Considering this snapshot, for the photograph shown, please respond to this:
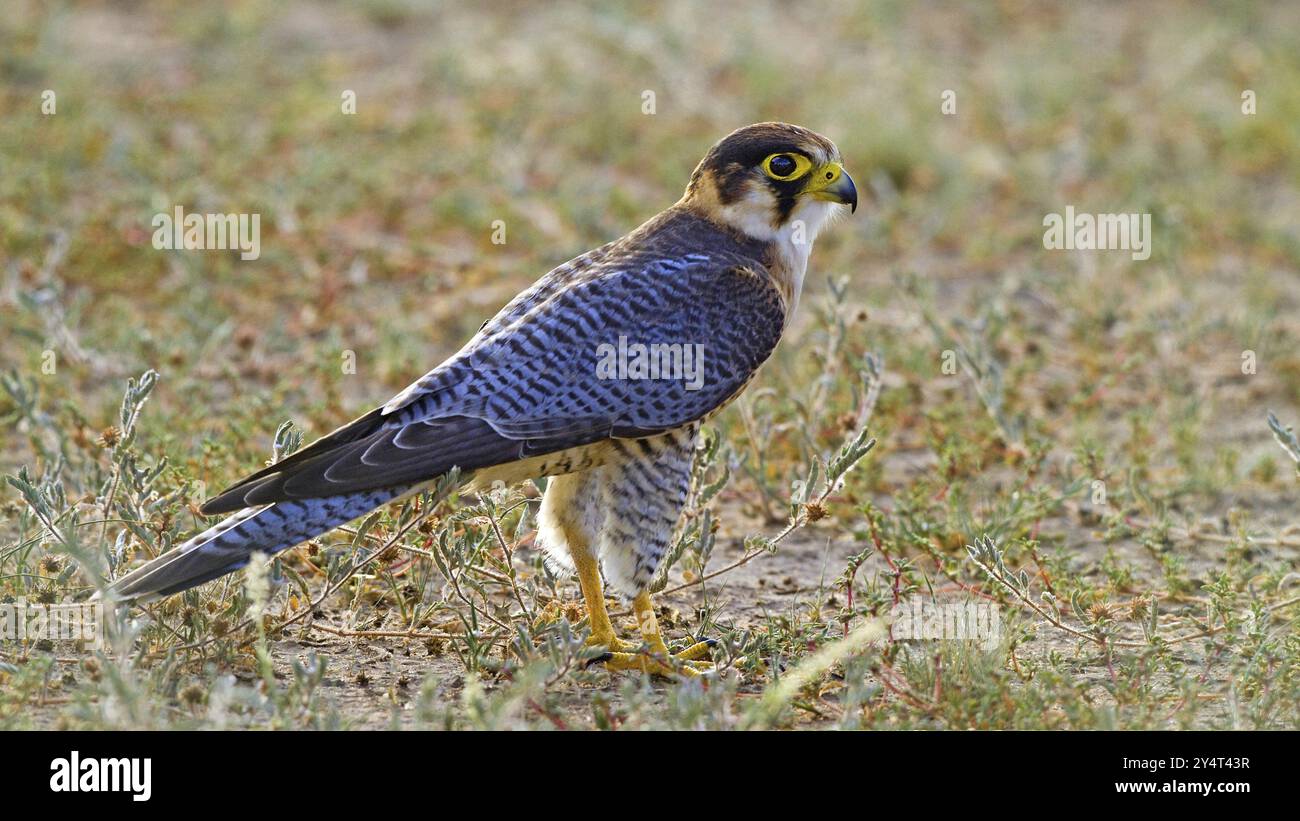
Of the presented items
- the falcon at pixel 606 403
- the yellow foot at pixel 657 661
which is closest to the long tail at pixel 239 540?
the falcon at pixel 606 403

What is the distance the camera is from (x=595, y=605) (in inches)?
200

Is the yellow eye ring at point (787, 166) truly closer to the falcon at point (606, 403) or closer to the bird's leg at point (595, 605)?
the falcon at point (606, 403)

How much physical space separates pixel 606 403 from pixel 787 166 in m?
1.13

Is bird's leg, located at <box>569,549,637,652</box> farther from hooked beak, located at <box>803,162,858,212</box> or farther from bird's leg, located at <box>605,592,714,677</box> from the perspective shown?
hooked beak, located at <box>803,162,858,212</box>

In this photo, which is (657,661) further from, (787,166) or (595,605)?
(787,166)

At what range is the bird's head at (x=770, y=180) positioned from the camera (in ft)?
17.6

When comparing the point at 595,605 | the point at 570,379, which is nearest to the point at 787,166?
the point at 570,379

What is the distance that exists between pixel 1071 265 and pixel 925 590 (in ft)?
11.3

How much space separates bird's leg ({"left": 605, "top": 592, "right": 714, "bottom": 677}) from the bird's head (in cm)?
130

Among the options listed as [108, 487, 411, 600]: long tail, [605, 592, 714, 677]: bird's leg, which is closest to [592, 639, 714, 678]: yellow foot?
[605, 592, 714, 677]: bird's leg

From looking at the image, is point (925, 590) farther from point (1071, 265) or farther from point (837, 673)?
point (1071, 265)

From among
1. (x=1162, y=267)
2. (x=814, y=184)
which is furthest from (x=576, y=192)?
(x=814, y=184)

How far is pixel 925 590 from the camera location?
18.2ft
